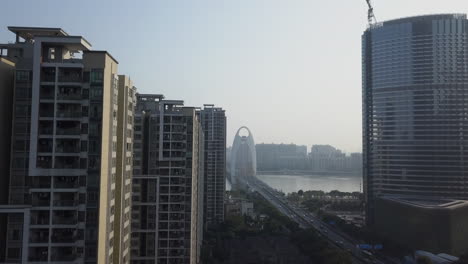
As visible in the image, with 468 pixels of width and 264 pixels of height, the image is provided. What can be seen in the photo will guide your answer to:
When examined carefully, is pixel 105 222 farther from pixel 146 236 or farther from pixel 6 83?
pixel 146 236

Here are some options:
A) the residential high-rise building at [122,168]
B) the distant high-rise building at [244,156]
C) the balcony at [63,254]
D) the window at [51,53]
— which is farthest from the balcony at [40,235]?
the distant high-rise building at [244,156]

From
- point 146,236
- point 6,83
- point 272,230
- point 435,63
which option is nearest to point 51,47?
point 6,83

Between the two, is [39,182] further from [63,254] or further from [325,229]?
[325,229]

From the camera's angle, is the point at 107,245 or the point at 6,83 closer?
the point at 6,83

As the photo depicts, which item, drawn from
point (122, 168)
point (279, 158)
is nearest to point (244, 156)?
point (279, 158)

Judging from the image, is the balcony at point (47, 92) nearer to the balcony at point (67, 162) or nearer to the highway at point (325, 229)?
the balcony at point (67, 162)

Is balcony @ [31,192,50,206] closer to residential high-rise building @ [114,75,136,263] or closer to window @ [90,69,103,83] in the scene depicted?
residential high-rise building @ [114,75,136,263]
